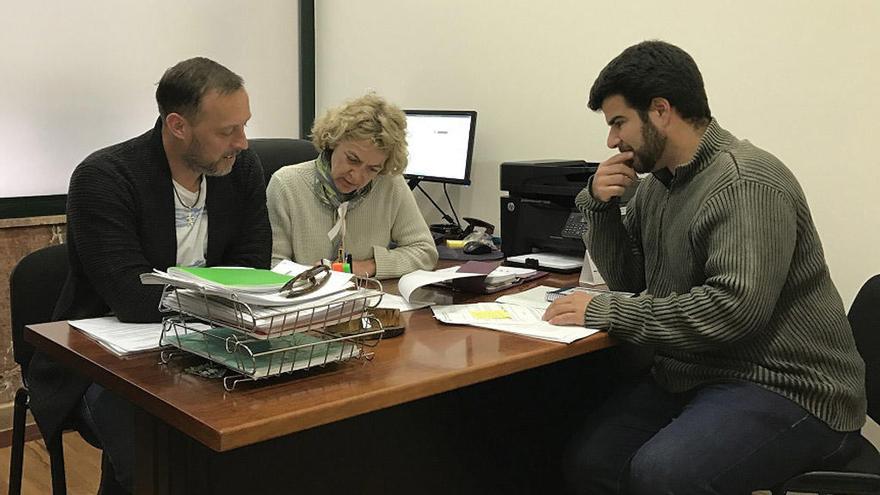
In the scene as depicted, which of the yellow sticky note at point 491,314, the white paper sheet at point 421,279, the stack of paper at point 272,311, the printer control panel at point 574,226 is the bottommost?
the yellow sticky note at point 491,314

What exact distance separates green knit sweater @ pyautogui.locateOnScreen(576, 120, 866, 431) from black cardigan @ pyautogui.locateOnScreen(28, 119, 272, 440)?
2.99 feet

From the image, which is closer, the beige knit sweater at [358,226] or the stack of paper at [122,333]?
the stack of paper at [122,333]

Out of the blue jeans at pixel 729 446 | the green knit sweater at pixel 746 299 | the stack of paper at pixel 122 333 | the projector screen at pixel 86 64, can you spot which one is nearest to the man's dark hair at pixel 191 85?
the stack of paper at pixel 122 333

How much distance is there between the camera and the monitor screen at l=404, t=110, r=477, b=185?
309 centimetres

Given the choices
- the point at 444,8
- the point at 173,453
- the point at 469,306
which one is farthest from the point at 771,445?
the point at 444,8

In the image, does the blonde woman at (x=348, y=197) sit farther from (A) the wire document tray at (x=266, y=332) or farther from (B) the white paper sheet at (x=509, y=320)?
(A) the wire document tray at (x=266, y=332)

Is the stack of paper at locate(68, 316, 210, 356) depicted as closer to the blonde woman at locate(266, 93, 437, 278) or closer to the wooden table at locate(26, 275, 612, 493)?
the wooden table at locate(26, 275, 612, 493)

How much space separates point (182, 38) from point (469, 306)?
2.32 metres

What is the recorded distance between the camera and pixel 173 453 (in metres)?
1.30

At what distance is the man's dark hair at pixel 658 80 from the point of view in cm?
176

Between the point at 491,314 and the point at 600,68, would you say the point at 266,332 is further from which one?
the point at 600,68

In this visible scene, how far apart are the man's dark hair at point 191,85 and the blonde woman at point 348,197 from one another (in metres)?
0.54

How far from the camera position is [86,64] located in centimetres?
324

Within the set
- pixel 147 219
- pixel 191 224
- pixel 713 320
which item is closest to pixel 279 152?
pixel 191 224
